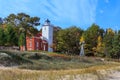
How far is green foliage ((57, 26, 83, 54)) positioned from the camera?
77562 millimetres

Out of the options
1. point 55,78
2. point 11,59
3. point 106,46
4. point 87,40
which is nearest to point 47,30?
point 87,40

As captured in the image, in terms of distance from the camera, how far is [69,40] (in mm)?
77562

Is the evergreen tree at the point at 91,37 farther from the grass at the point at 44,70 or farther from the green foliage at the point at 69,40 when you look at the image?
the grass at the point at 44,70

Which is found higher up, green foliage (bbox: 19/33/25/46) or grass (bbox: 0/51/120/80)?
green foliage (bbox: 19/33/25/46)

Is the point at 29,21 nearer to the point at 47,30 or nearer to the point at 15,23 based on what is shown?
the point at 15,23

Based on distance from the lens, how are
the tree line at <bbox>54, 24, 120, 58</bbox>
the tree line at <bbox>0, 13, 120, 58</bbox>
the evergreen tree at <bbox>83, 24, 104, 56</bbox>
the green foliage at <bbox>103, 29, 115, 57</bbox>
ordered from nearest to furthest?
1. the green foliage at <bbox>103, 29, 115, 57</bbox>
2. the tree line at <bbox>54, 24, 120, 58</bbox>
3. the tree line at <bbox>0, 13, 120, 58</bbox>
4. the evergreen tree at <bbox>83, 24, 104, 56</bbox>

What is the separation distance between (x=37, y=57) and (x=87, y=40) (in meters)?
42.4

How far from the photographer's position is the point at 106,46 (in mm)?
71438

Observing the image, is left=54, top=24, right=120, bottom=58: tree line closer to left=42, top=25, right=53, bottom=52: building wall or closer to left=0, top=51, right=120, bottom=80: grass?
left=42, top=25, right=53, bottom=52: building wall

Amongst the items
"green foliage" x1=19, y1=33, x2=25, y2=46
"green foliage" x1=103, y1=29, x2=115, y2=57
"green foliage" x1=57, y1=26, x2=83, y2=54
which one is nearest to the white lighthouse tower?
"green foliage" x1=57, y1=26, x2=83, y2=54

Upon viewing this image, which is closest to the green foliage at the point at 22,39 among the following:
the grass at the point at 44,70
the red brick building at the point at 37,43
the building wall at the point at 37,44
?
the red brick building at the point at 37,43

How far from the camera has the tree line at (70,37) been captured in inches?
2817

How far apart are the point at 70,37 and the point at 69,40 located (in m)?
Result: 1.24

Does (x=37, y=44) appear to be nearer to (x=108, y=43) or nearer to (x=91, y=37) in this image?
(x=91, y=37)
